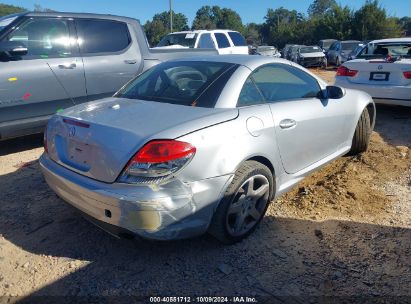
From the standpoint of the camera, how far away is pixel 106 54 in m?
5.80

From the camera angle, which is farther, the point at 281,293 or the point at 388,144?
the point at 388,144

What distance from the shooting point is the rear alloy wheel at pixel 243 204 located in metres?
2.78

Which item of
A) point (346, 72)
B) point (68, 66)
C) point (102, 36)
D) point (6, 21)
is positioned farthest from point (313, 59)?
point (6, 21)

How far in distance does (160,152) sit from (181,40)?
1111 centimetres

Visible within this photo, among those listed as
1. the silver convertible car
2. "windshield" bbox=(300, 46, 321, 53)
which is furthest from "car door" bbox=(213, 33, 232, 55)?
"windshield" bbox=(300, 46, 321, 53)

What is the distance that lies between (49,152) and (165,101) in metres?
1.04

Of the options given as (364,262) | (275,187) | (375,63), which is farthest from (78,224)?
(375,63)

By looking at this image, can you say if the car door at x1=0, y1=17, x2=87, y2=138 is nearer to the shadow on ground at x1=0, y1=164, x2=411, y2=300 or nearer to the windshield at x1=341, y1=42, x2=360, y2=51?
the shadow on ground at x1=0, y1=164, x2=411, y2=300

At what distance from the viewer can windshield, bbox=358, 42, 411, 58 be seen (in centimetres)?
734

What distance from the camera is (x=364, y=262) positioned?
9.25 feet

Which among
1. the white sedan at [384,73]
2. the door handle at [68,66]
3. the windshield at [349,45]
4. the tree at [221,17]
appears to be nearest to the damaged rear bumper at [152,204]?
the door handle at [68,66]

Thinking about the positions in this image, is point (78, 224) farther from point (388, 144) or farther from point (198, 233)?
point (388, 144)

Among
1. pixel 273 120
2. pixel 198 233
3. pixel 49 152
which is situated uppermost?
pixel 273 120

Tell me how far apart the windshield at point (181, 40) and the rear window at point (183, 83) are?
29.9ft
